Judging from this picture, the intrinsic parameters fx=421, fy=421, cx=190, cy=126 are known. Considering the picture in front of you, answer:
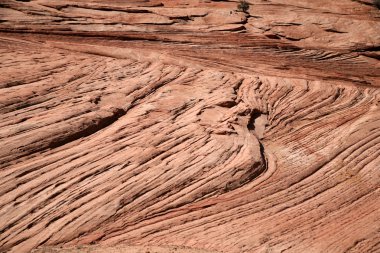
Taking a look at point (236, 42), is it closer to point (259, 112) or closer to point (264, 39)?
point (264, 39)

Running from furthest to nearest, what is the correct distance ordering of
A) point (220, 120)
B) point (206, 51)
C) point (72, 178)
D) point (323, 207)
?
point (206, 51), point (220, 120), point (323, 207), point (72, 178)

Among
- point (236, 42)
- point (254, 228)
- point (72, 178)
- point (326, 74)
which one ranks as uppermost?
point (236, 42)

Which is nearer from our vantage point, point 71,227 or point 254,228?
point 71,227

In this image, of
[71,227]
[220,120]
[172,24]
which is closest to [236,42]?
[172,24]

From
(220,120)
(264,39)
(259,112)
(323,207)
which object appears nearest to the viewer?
(323,207)

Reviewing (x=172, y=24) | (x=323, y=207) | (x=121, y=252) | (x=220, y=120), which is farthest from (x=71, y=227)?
(x=172, y=24)

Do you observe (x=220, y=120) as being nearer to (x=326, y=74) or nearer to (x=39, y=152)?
(x=39, y=152)

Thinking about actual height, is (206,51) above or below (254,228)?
above
